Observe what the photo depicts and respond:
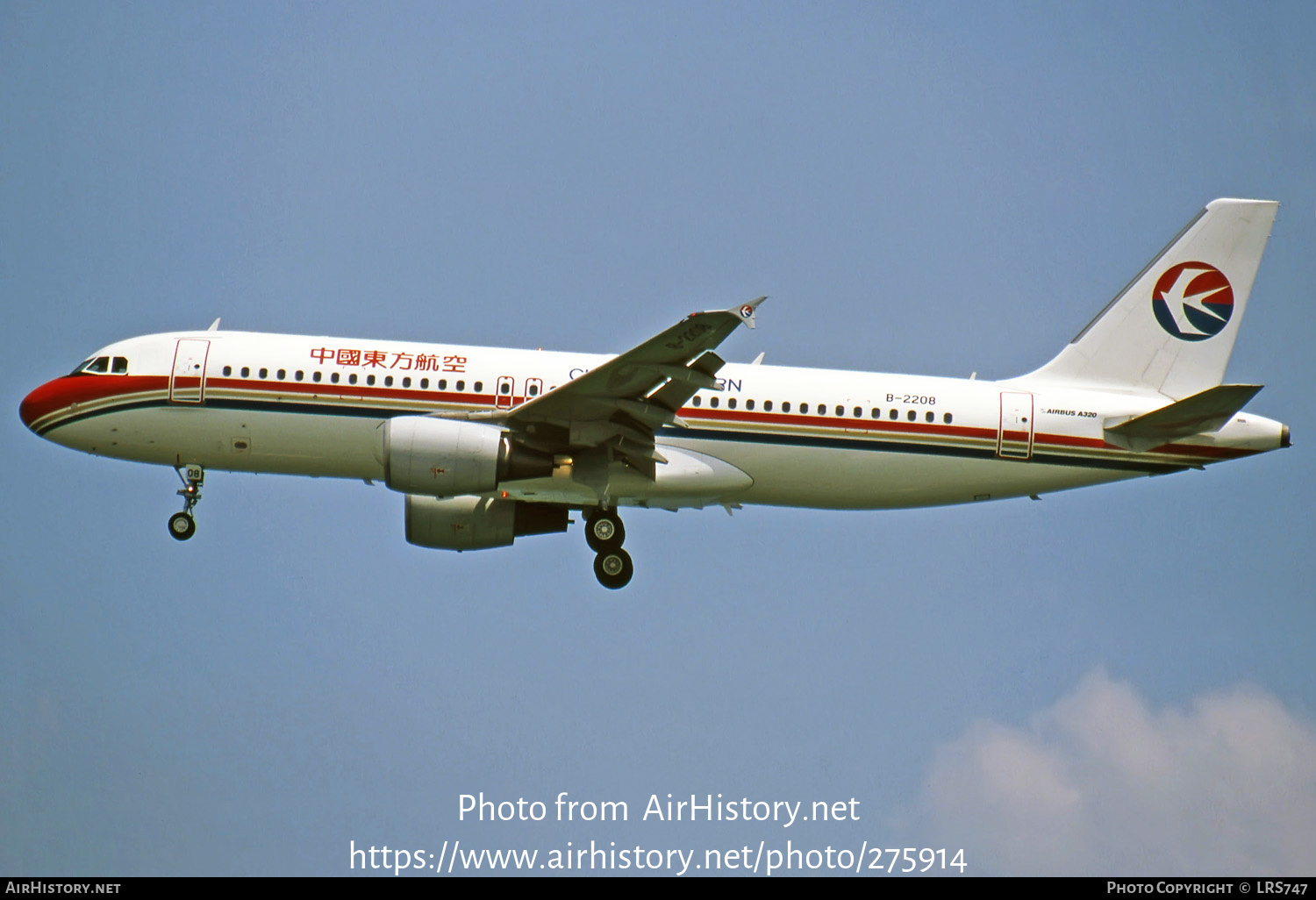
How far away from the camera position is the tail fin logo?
32.2 metres

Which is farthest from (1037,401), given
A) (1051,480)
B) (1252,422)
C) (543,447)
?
(543,447)

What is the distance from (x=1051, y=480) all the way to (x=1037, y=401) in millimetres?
1654

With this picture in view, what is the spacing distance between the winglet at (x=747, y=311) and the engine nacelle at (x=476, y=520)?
875cm

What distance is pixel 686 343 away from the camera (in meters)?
26.1

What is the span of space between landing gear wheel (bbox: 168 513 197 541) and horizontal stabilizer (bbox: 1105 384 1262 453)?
19.0m

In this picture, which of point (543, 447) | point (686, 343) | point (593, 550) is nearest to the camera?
point (686, 343)

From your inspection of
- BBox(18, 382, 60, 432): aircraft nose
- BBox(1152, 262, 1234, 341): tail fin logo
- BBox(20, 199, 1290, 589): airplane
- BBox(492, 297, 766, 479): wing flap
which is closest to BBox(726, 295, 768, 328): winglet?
BBox(492, 297, 766, 479): wing flap

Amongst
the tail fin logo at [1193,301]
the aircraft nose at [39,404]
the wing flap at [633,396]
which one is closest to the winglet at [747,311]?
the wing flap at [633,396]

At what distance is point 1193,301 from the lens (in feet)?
106

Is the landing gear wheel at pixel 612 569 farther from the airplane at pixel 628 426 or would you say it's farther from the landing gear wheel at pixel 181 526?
the landing gear wheel at pixel 181 526

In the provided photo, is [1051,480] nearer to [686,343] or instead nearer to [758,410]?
[758,410]

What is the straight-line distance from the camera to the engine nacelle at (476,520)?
→ 31641mm

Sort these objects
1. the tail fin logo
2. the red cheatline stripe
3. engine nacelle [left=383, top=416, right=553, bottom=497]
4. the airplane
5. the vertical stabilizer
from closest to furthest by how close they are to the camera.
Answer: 1. engine nacelle [left=383, top=416, right=553, bottom=497]
2. the airplane
3. the red cheatline stripe
4. the vertical stabilizer
5. the tail fin logo

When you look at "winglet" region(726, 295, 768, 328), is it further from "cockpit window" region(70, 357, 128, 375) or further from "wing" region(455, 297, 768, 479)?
"cockpit window" region(70, 357, 128, 375)
